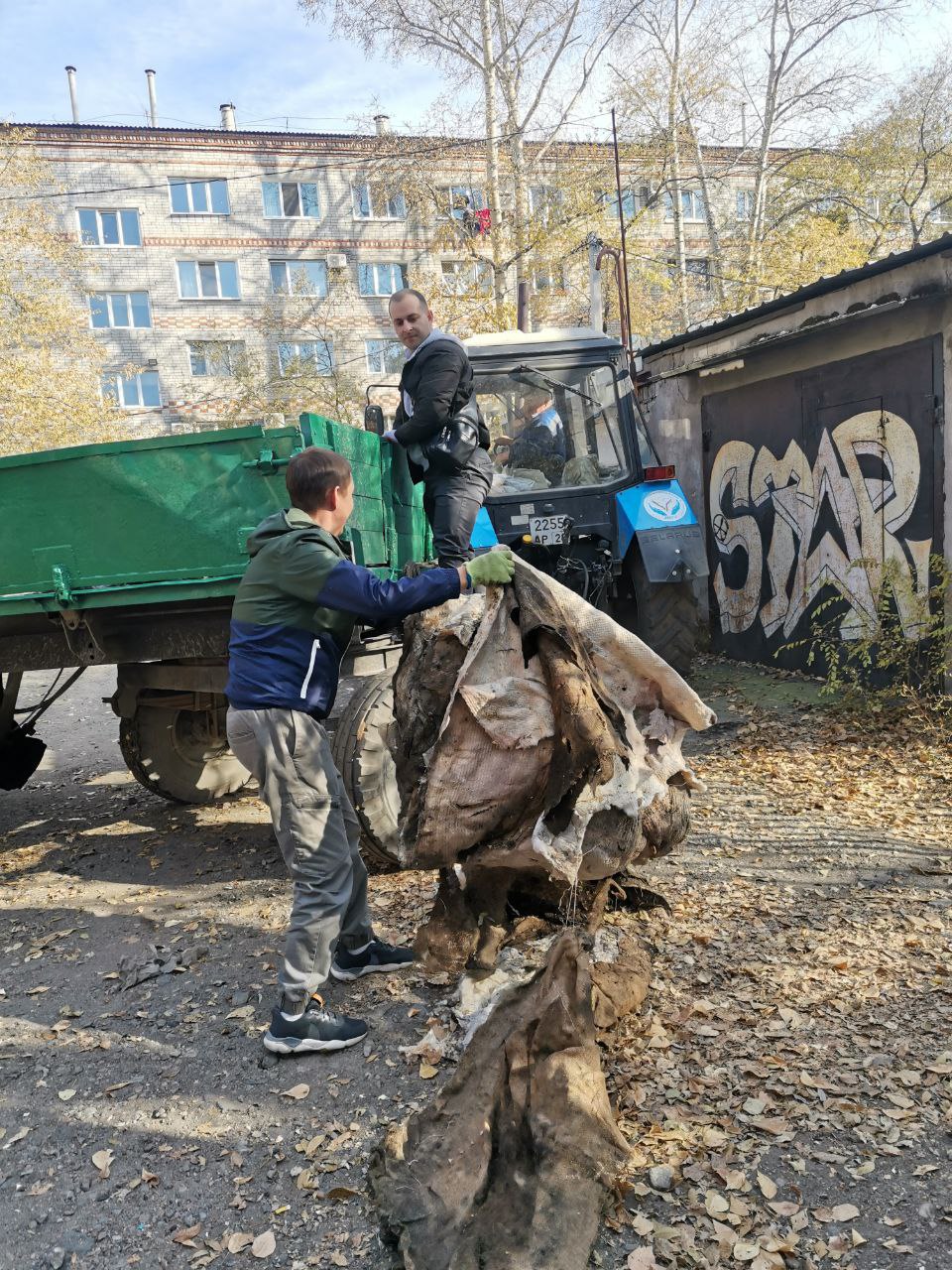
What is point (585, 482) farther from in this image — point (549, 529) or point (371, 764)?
point (371, 764)

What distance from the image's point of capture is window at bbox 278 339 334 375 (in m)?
27.4

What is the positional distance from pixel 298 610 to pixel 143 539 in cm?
153

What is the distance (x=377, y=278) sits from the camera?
30.1 m

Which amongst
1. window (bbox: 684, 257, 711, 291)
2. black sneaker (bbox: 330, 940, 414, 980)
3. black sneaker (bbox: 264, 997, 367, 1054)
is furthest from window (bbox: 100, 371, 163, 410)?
black sneaker (bbox: 264, 997, 367, 1054)

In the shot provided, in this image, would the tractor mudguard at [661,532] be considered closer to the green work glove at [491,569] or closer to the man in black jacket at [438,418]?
the man in black jacket at [438,418]

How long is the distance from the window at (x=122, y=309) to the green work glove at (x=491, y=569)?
97.9 feet

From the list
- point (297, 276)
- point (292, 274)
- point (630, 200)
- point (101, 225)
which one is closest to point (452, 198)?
point (630, 200)

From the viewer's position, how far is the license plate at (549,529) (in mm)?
6840

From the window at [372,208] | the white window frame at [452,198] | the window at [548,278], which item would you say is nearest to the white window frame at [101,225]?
the window at [372,208]

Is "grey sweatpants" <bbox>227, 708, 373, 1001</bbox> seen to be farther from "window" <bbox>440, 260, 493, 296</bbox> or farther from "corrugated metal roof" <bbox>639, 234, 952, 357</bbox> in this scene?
"window" <bbox>440, 260, 493, 296</bbox>

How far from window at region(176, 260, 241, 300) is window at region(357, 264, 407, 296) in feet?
13.5

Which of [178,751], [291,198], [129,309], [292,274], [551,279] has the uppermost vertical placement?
[291,198]

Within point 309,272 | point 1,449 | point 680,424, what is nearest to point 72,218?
point 309,272

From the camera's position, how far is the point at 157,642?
448 centimetres
